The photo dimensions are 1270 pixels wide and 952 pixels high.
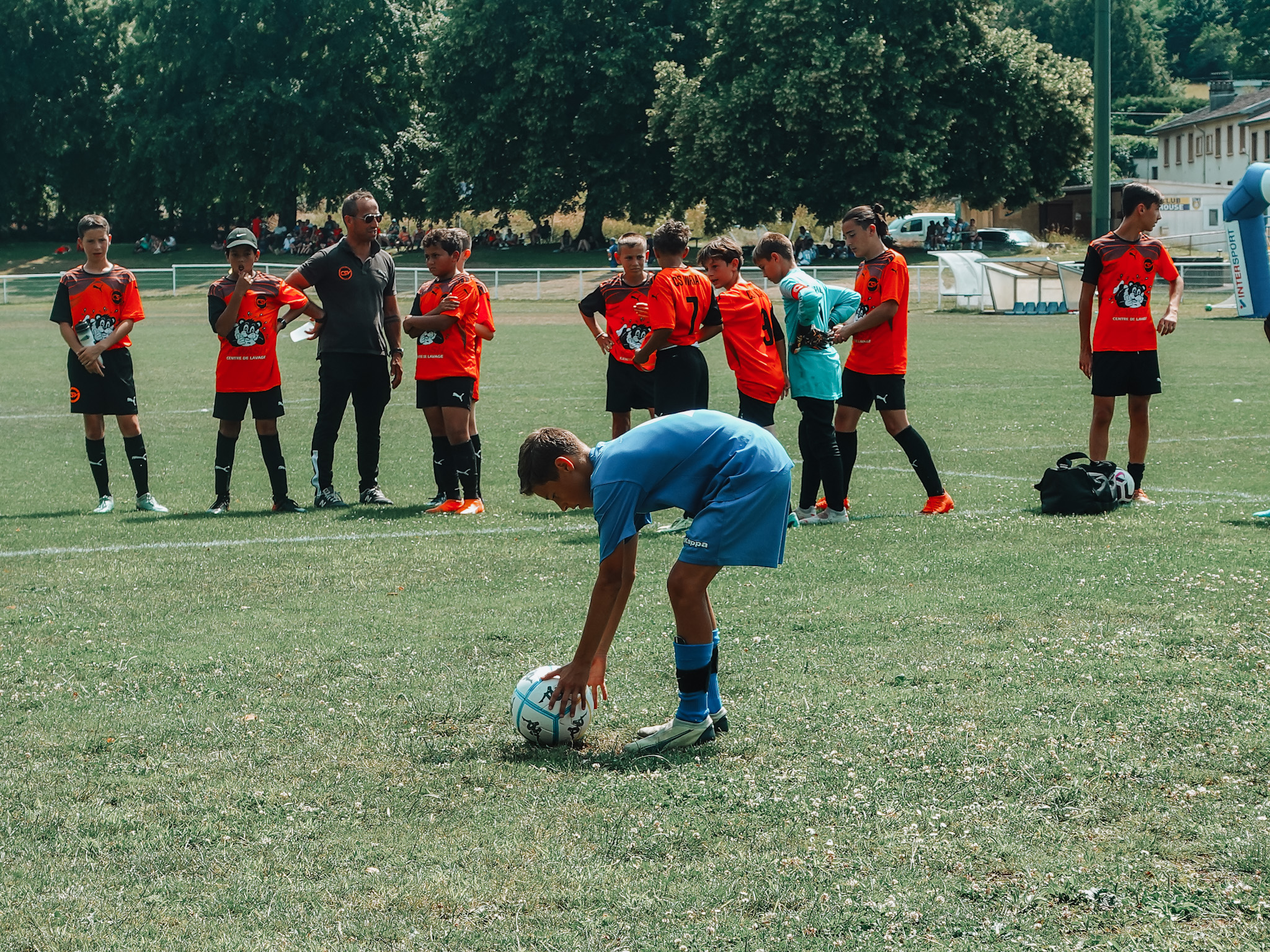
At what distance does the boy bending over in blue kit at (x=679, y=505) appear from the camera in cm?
440

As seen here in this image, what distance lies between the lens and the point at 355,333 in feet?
34.4

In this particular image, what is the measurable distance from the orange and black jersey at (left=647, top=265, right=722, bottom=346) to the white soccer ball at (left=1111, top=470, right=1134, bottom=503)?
A: 3080 mm

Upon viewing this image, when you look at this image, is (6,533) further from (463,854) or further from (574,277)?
(574,277)

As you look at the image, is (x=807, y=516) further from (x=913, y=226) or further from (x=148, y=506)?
(x=913, y=226)

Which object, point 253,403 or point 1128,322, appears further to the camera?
point 253,403

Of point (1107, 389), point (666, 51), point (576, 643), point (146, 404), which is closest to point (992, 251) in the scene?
point (666, 51)

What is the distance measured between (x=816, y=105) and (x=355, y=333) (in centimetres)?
4586

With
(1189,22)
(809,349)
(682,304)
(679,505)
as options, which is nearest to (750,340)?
(809,349)

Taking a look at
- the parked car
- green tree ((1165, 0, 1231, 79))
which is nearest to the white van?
the parked car

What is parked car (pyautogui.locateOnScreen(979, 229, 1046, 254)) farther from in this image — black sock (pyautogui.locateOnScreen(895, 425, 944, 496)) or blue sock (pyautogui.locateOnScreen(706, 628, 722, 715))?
blue sock (pyautogui.locateOnScreen(706, 628, 722, 715))

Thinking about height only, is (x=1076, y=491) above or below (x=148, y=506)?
above

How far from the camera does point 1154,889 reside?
360 cm

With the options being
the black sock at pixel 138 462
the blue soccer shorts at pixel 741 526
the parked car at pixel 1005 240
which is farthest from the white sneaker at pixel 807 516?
the parked car at pixel 1005 240

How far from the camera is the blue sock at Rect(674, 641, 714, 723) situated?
4.79 metres
